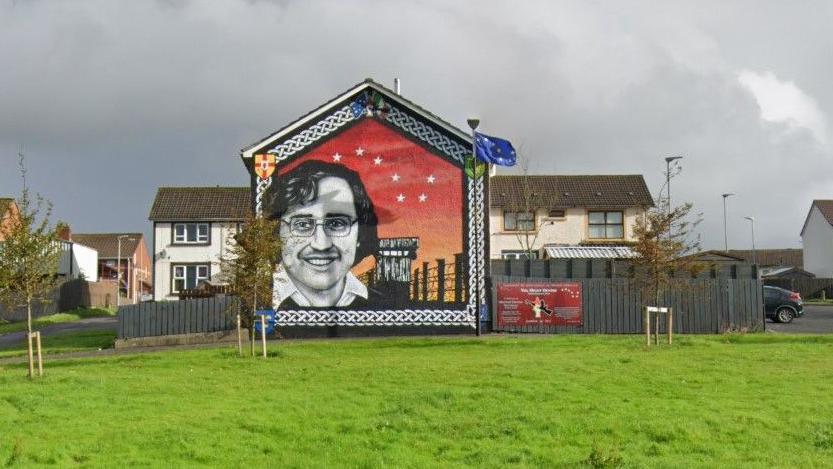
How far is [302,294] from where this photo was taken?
106ft

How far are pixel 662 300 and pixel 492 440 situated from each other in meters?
23.0

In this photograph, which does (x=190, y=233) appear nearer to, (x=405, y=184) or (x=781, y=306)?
(x=405, y=184)

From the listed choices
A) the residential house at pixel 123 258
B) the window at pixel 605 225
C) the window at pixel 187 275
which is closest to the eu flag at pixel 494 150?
the window at pixel 605 225

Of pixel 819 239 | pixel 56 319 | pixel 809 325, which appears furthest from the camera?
pixel 819 239

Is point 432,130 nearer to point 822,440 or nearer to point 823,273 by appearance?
point 822,440

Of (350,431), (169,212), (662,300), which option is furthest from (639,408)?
(169,212)

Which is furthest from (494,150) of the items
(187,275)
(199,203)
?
(199,203)

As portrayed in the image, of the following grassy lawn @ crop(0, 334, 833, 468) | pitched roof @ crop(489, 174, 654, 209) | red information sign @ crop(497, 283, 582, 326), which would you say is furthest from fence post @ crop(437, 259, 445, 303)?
pitched roof @ crop(489, 174, 654, 209)

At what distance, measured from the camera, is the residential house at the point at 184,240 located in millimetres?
60938

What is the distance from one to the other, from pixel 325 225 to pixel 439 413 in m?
19.9

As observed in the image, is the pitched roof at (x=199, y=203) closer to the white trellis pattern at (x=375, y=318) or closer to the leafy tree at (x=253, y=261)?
the white trellis pattern at (x=375, y=318)

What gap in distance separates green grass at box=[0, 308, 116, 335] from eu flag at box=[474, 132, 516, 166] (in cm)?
2853

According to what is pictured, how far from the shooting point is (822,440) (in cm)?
1105

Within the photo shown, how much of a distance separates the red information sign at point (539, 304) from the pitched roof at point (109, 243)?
74859 mm
